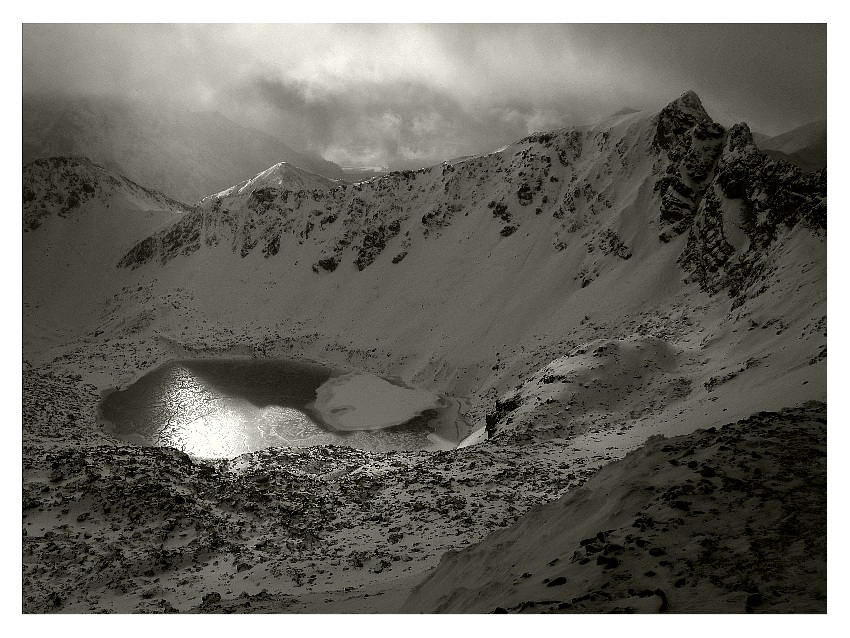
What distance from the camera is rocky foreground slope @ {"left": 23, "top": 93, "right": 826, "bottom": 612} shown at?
452 inches

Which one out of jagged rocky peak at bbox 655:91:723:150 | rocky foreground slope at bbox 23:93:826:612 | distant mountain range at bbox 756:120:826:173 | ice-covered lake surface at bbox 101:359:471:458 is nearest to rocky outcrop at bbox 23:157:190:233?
rocky foreground slope at bbox 23:93:826:612

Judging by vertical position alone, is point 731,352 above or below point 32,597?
above

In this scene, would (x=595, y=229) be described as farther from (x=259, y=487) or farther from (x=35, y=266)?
(x=35, y=266)

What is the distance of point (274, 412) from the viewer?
30.6 m

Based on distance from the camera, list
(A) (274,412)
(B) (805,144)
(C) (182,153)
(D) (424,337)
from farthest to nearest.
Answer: (C) (182,153)
(D) (424,337)
(A) (274,412)
(B) (805,144)

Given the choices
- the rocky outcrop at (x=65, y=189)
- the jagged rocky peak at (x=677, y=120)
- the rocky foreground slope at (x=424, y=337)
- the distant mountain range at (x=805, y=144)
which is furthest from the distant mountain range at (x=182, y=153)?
the distant mountain range at (x=805, y=144)

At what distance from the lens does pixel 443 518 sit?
12.6m

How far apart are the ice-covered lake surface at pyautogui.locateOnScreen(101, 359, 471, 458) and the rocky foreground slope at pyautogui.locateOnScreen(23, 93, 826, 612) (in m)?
1.83

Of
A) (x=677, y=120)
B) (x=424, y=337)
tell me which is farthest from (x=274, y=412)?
(x=677, y=120)

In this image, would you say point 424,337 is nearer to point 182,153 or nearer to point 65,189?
point 65,189

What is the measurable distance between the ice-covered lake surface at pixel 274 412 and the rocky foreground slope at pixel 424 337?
72.1 inches

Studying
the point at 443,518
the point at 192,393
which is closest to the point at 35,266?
the point at 192,393

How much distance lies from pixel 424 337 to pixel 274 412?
13902 millimetres

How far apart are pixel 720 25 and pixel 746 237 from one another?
2503cm
